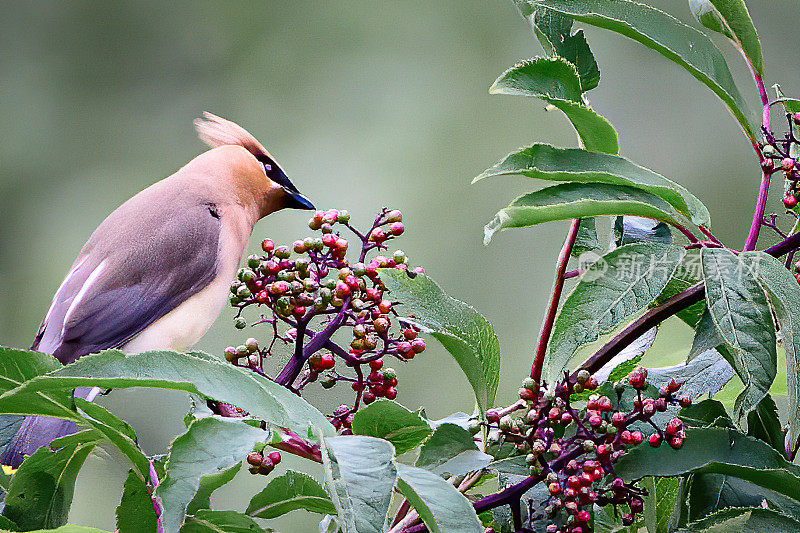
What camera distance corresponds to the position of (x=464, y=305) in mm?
428

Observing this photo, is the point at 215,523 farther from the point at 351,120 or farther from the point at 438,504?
the point at 351,120

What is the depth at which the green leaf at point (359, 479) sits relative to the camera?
0.28 m

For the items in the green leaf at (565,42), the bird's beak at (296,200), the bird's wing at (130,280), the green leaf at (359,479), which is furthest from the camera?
the bird's beak at (296,200)

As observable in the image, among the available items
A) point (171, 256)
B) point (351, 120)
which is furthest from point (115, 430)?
point (351, 120)

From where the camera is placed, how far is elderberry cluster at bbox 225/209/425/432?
0.42m

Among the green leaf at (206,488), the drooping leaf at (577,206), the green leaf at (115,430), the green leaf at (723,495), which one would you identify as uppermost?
the drooping leaf at (577,206)

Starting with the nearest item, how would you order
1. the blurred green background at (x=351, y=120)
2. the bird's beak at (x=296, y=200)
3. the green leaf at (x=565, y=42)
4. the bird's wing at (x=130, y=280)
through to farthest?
the green leaf at (x=565, y=42), the bird's wing at (x=130, y=280), the bird's beak at (x=296, y=200), the blurred green background at (x=351, y=120)

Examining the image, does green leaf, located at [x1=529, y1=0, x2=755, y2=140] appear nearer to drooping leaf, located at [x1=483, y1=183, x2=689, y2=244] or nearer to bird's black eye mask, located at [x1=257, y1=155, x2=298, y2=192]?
drooping leaf, located at [x1=483, y1=183, x2=689, y2=244]

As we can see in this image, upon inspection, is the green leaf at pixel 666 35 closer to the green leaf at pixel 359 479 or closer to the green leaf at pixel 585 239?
the green leaf at pixel 585 239

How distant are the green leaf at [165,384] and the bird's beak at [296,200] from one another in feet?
1.65

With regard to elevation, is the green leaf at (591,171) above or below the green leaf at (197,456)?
above

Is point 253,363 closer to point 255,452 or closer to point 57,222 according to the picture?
point 255,452

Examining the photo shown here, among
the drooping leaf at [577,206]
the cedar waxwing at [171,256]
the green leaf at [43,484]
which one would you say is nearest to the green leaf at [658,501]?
the drooping leaf at [577,206]

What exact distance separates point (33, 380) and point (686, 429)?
0.25 m
